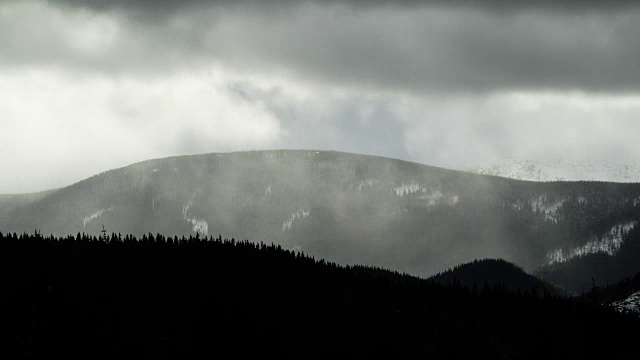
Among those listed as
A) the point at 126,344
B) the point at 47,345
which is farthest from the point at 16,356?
the point at 126,344

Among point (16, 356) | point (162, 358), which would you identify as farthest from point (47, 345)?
point (162, 358)

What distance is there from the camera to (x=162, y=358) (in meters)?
200

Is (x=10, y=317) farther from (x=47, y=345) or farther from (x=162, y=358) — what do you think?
(x=162, y=358)

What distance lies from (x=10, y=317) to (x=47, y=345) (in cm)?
1143

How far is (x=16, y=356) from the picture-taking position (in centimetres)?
18838

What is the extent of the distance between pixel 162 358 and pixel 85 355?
50.2ft

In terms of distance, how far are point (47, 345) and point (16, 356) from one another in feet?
23.3

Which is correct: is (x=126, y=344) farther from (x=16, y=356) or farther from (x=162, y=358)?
(x=16, y=356)

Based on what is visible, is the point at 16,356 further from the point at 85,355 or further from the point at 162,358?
the point at 162,358

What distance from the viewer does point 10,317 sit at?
200 metres

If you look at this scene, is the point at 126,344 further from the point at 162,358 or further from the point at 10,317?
the point at 10,317

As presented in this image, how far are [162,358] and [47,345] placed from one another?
21816 millimetres

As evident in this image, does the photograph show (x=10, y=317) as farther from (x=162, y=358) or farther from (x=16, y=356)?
(x=162, y=358)

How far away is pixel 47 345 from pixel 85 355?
7.85 metres
